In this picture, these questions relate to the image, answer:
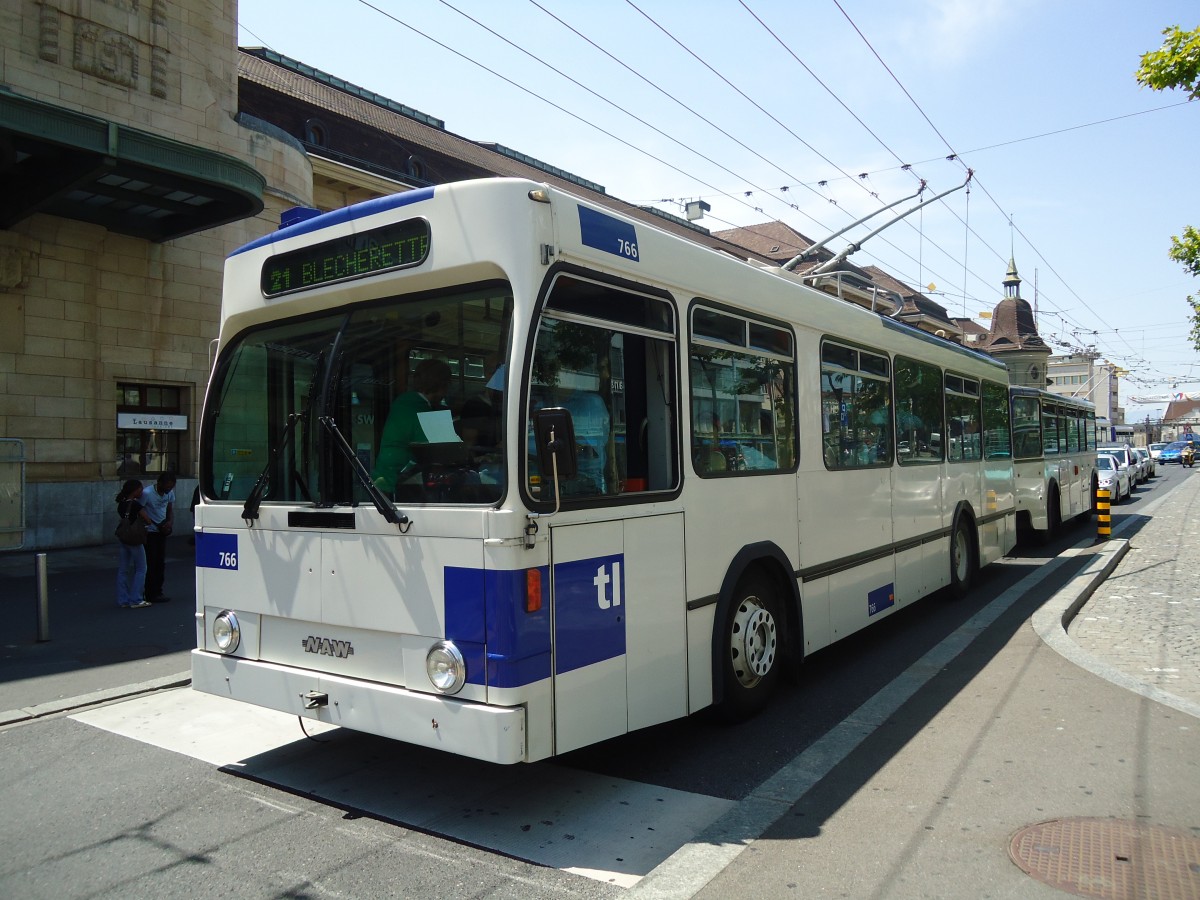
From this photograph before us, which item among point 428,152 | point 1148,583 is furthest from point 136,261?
point 1148,583

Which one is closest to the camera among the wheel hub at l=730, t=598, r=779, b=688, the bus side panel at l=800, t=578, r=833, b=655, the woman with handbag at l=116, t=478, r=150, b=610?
the wheel hub at l=730, t=598, r=779, b=688

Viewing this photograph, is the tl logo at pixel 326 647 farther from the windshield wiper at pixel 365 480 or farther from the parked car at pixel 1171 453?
the parked car at pixel 1171 453

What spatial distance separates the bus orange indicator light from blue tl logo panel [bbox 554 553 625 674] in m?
0.12

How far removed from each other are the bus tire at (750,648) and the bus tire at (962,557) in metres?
4.79

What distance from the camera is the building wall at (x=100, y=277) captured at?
52.4 feet

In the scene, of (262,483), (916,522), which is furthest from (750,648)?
(916,522)

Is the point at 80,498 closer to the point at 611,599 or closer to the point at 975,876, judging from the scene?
the point at 611,599

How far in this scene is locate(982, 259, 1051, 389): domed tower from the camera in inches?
2163

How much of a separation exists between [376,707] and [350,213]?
2514 millimetres

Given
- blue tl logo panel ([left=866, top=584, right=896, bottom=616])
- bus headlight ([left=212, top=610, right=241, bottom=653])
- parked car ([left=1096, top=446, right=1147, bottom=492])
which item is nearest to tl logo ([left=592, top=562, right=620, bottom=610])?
bus headlight ([left=212, top=610, right=241, bottom=653])

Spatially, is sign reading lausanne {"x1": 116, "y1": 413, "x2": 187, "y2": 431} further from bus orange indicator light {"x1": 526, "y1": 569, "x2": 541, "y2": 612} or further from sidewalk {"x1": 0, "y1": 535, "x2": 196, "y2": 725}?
bus orange indicator light {"x1": 526, "y1": 569, "x2": 541, "y2": 612}

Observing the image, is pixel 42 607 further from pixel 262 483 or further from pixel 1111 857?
pixel 1111 857

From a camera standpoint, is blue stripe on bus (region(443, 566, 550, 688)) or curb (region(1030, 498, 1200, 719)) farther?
curb (region(1030, 498, 1200, 719))

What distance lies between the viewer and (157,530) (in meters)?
11.2
